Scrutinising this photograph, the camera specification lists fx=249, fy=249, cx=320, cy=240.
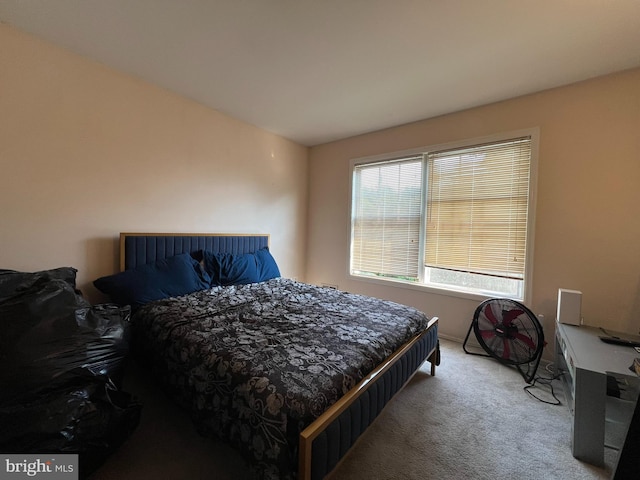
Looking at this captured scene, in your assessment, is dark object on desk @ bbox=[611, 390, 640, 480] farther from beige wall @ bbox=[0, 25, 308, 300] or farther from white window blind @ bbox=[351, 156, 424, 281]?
beige wall @ bbox=[0, 25, 308, 300]

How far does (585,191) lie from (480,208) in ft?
2.61

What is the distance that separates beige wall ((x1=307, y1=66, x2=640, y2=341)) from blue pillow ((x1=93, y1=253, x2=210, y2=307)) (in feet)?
9.32

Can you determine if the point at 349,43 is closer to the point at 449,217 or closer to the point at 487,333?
the point at 449,217

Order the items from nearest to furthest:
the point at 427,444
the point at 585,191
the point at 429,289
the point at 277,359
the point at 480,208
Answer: the point at 277,359, the point at 427,444, the point at 585,191, the point at 480,208, the point at 429,289

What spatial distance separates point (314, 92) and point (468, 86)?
1455mm

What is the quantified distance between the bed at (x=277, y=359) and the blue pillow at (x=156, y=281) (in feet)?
0.07

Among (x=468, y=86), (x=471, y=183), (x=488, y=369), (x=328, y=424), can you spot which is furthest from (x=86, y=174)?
Answer: (x=488, y=369)

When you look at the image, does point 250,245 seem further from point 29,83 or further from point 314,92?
point 29,83

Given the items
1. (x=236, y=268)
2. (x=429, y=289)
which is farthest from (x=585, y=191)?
(x=236, y=268)

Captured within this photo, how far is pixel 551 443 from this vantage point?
1498 millimetres

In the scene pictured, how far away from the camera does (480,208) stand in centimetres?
273

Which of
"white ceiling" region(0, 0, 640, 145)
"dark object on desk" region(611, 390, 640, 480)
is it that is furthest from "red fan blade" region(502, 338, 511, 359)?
"white ceiling" region(0, 0, 640, 145)

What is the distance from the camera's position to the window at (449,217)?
8.34 feet

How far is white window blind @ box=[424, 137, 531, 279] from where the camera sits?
8.27ft
